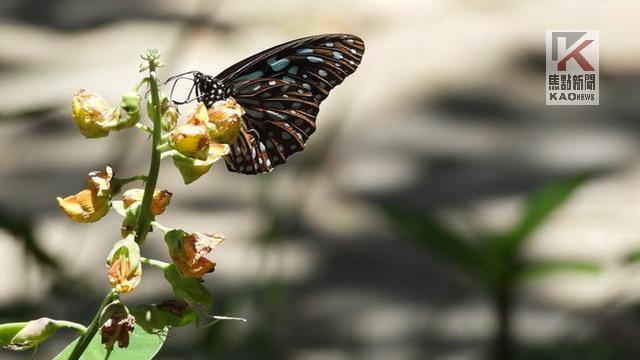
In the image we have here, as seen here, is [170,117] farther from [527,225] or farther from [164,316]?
[527,225]

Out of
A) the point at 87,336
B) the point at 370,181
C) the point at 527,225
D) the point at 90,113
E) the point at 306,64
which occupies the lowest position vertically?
the point at 87,336

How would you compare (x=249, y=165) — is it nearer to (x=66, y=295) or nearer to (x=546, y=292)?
(x=66, y=295)

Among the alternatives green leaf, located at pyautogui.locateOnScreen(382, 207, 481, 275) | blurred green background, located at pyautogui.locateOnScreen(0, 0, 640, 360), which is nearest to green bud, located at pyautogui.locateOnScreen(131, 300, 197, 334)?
green leaf, located at pyautogui.locateOnScreen(382, 207, 481, 275)

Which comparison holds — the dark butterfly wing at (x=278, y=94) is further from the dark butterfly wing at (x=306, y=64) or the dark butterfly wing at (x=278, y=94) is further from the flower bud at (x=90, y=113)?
the flower bud at (x=90, y=113)

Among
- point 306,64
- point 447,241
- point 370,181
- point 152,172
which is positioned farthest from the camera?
point 370,181

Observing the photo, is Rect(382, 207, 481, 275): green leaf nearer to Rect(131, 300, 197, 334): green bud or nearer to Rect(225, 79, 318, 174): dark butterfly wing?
Answer: Rect(225, 79, 318, 174): dark butterfly wing

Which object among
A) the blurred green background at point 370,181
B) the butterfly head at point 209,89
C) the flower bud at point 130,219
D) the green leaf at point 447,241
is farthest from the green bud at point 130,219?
the blurred green background at point 370,181

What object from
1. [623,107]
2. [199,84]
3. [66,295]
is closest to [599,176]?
[623,107]

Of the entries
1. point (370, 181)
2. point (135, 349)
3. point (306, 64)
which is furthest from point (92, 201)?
point (370, 181)
